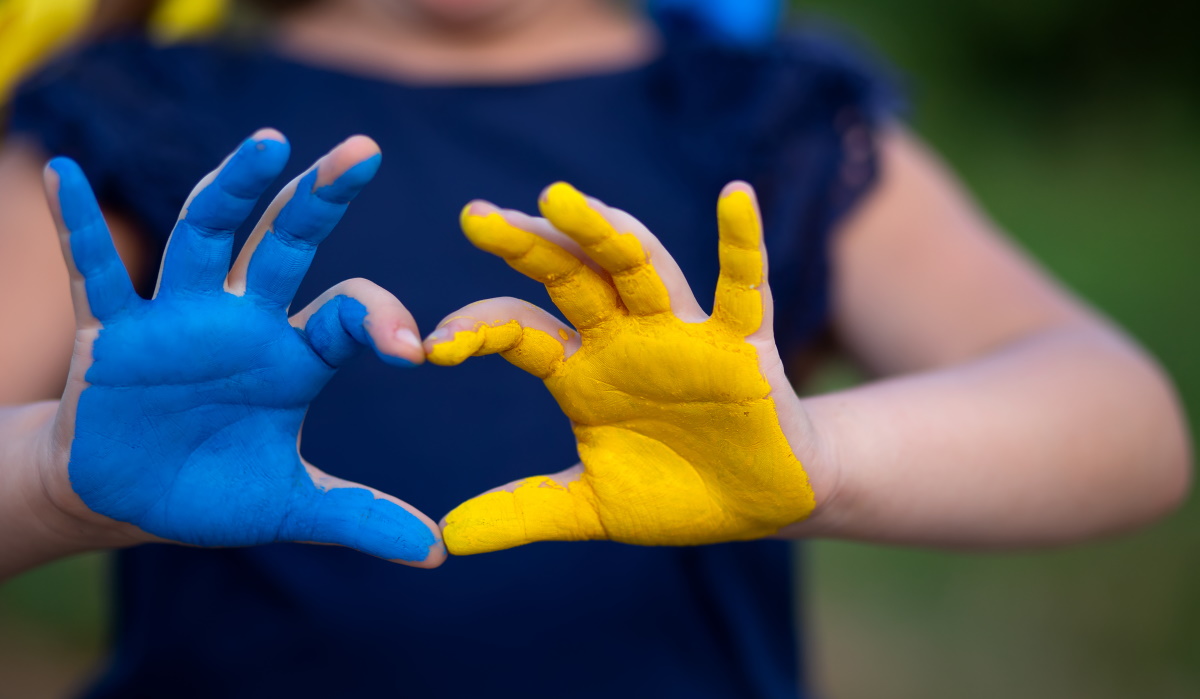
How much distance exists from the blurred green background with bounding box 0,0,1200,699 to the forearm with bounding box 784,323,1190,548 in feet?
3.17

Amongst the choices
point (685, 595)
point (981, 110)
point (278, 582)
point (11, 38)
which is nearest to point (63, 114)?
point (11, 38)

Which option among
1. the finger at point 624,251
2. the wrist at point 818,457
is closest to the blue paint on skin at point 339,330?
the finger at point 624,251

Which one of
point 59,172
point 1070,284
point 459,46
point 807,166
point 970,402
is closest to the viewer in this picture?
point 59,172

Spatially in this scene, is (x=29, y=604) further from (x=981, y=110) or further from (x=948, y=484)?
(x=981, y=110)

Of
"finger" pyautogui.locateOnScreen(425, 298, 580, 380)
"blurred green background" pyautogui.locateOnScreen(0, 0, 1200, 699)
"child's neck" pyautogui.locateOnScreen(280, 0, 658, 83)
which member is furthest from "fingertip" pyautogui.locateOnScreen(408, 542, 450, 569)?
"blurred green background" pyautogui.locateOnScreen(0, 0, 1200, 699)

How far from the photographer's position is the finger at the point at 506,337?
46 cm

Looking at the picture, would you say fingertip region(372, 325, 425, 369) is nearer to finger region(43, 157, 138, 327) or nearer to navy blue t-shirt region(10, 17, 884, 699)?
finger region(43, 157, 138, 327)

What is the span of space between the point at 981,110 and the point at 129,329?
2943 mm

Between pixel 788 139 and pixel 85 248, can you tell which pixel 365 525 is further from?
pixel 788 139

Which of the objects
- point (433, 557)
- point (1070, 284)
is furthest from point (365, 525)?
point (1070, 284)

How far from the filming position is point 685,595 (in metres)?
0.75

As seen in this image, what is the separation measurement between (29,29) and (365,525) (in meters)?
0.74

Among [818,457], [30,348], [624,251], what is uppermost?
[624,251]

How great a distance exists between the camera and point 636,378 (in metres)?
0.49
